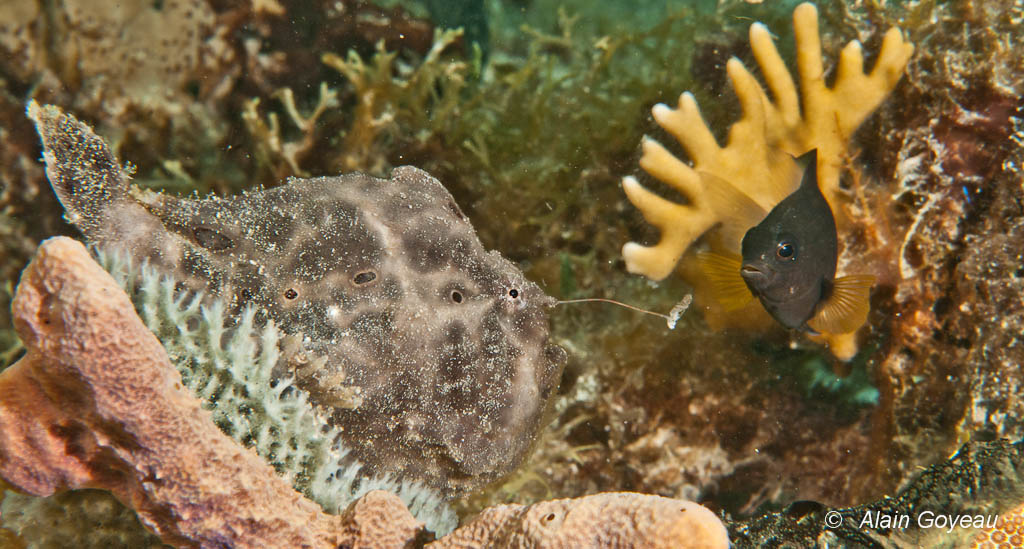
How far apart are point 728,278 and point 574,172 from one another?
129cm

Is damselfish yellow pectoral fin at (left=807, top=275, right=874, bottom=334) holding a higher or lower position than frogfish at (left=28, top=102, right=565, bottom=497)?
higher

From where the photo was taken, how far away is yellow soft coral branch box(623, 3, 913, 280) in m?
3.13

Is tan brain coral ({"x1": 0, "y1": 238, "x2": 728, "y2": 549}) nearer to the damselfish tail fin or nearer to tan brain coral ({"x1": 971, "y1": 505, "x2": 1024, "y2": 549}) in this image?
the damselfish tail fin

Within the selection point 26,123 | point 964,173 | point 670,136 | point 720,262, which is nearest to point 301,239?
point 720,262

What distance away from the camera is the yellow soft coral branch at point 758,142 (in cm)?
313

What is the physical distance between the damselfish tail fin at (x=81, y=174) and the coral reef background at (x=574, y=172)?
1284 mm

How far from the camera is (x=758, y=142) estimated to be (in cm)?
325

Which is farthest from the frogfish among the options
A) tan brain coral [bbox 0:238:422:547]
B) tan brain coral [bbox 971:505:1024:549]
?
tan brain coral [bbox 971:505:1024:549]

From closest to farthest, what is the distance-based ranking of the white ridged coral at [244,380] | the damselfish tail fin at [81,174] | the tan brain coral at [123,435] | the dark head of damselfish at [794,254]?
the tan brain coral at [123,435]
the white ridged coral at [244,380]
the damselfish tail fin at [81,174]
the dark head of damselfish at [794,254]

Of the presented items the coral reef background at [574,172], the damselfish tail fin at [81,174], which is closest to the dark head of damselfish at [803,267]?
the coral reef background at [574,172]

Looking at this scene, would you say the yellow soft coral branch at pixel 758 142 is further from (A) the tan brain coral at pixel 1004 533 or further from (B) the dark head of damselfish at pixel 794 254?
(A) the tan brain coral at pixel 1004 533

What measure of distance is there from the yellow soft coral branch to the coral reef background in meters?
0.24

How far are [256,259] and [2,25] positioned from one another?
2815 millimetres

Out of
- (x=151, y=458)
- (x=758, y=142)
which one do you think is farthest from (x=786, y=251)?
(x=151, y=458)
